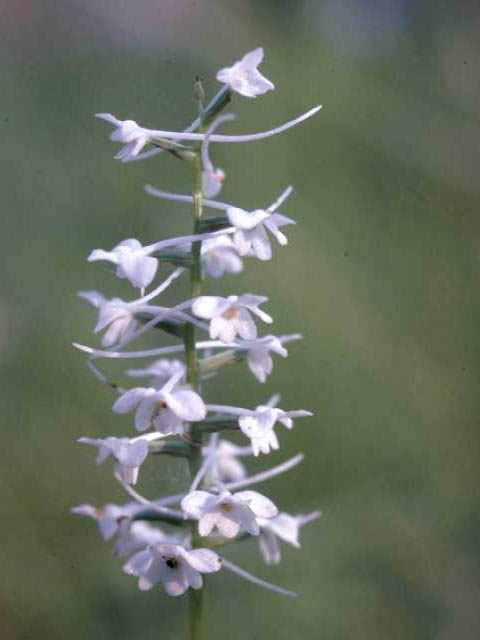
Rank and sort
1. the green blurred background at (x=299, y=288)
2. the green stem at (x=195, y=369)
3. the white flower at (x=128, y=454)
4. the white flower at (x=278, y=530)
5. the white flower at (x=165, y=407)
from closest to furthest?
the white flower at (x=165, y=407) → the white flower at (x=128, y=454) → the green stem at (x=195, y=369) → the white flower at (x=278, y=530) → the green blurred background at (x=299, y=288)

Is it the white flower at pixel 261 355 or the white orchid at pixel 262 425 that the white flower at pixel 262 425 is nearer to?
the white orchid at pixel 262 425

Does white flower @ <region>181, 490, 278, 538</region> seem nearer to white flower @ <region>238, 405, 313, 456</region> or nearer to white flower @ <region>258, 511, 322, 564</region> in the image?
white flower @ <region>238, 405, 313, 456</region>

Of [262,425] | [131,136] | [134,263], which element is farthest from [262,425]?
[131,136]

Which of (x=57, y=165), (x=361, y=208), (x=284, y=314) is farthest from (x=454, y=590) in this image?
(x=57, y=165)

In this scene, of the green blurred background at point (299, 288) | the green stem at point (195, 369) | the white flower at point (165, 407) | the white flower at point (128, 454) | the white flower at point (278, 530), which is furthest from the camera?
the green blurred background at point (299, 288)

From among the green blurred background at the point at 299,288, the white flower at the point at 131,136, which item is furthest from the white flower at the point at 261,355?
the green blurred background at the point at 299,288

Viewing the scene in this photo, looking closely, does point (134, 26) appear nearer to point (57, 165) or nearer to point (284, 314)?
point (57, 165)
